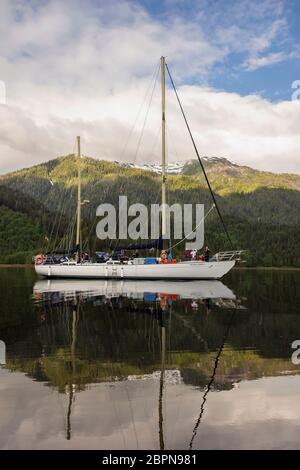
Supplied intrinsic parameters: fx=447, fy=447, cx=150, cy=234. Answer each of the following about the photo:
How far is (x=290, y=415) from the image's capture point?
37.1ft

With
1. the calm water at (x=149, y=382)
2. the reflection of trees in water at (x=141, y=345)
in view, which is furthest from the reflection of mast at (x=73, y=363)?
the reflection of trees in water at (x=141, y=345)

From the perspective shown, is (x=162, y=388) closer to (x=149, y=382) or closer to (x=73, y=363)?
(x=149, y=382)

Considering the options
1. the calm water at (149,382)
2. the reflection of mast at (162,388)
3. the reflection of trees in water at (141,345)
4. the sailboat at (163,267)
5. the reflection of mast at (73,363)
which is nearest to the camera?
the reflection of mast at (162,388)

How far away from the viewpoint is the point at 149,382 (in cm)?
1383

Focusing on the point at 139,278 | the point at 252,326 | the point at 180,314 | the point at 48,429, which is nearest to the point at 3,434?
the point at 48,429

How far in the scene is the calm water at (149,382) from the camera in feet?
33.2

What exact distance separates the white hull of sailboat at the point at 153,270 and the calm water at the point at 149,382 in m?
29.4

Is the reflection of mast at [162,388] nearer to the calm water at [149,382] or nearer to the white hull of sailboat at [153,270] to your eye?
the calm water at [149,382]

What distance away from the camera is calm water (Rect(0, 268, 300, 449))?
10109 mm

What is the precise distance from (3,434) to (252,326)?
1629 centimetres
